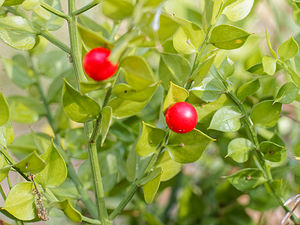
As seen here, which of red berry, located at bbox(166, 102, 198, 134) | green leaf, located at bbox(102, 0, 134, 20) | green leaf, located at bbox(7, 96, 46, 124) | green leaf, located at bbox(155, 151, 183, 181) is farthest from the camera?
green leaf, located at bbox(7, 96, 46, 124)

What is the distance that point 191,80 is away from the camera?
523 millimetres

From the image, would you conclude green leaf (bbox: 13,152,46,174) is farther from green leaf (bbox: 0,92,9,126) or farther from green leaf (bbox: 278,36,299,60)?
green leaf (bbox: 278,36,299,60)

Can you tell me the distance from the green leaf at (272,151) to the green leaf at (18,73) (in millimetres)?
472

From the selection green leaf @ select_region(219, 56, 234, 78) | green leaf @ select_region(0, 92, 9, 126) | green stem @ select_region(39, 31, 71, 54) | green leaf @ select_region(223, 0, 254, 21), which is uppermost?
green leaf @ select_region(223, 0, 254, 21)

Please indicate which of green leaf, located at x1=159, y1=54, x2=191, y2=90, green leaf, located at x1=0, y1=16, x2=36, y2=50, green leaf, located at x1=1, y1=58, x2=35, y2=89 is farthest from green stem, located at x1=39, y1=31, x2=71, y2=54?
green leaf, located at x1=1, y1=58, x2=35, y2=89

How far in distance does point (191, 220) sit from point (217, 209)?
0.07 metres

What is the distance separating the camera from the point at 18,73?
2.62 feet

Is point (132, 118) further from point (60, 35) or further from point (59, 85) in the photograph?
point (60, 35)

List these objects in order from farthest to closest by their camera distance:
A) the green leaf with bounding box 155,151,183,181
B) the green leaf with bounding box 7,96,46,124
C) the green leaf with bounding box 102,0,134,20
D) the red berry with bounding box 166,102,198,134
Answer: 1. the green leaf with bounding box 7,96,46,124
2. the green leaf with bounding box 155,151,183,181
3. the red berry with bounding box 166,102,198,134
4. the green leaf with bounding box 102,0,134,20

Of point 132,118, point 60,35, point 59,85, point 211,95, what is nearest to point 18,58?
point 59,85

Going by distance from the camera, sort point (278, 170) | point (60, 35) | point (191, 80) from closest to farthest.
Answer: point (191, 80) < point (278, 170) < point (60, 35)

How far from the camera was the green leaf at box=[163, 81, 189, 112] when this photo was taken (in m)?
0.49

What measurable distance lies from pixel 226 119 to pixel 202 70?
0.12m

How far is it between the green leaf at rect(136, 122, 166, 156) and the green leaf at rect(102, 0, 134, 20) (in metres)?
0.19
